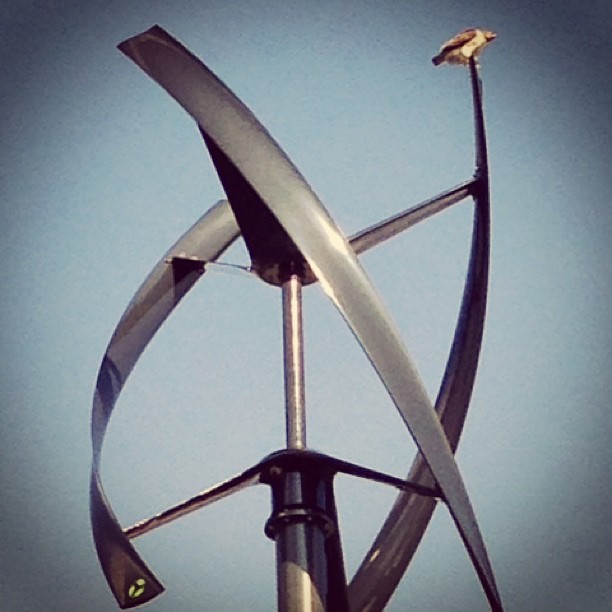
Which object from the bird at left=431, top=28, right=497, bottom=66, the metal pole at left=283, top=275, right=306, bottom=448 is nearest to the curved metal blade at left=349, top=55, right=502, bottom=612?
the bird at left=431, top=28, right=497, bottom=66

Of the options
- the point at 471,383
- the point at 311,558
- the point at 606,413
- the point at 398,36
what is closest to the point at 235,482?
the point at 311,558

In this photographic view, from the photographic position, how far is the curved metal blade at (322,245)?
63cm

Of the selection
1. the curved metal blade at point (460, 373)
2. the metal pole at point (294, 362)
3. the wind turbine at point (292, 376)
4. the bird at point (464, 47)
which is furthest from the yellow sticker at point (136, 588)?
the bird at point (464, 47)

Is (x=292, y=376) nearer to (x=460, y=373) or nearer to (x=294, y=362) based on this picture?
(x=294, y=362)

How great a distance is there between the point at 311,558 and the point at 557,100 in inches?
26.7

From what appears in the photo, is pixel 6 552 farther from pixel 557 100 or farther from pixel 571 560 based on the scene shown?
pixel 557 100

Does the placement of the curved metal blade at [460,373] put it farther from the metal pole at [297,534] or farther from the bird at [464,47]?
the metal pole at [297,534]

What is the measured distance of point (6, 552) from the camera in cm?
127

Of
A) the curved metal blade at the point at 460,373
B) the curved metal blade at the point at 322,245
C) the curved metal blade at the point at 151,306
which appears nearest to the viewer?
the curved metal blade at the point at 322,245

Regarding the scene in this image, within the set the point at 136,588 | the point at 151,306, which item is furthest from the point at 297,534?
the point at 151,306

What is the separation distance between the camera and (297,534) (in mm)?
664

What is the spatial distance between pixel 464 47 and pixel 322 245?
1.25 feet

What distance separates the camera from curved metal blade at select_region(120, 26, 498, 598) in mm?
631

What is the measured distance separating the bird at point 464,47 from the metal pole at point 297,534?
35 cm
